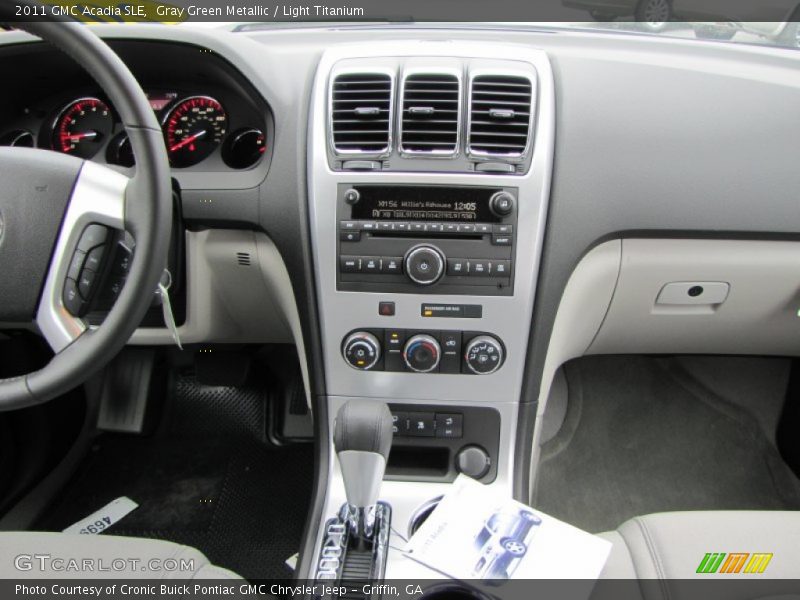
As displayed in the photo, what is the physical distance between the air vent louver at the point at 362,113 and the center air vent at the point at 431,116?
0.04m

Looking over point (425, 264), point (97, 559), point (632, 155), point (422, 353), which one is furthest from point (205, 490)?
point (632, 155)

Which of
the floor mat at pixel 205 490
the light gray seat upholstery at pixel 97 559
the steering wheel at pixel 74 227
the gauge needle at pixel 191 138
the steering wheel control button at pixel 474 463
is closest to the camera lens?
the steering wheel at pixel 74 227

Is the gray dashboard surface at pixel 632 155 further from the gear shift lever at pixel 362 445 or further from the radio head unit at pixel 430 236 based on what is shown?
the gear shift lever at pixel 362 445

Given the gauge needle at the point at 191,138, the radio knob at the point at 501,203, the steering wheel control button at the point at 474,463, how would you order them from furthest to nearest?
the gauge needle at the point at 191,138
the steering wheel control button at the point at 474,463
the radio knob at the point at 501,203

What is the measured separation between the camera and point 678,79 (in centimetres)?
129

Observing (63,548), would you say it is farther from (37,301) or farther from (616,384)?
(616,384)

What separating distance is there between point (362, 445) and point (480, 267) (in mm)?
420

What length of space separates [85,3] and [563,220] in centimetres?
109

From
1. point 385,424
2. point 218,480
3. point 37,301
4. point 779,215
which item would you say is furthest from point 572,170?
point 218,480

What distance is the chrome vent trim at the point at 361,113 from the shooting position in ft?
4.01

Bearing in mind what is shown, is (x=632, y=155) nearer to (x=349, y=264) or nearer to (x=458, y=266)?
(x=458, y=266)

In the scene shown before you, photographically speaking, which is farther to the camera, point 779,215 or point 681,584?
point 779,215

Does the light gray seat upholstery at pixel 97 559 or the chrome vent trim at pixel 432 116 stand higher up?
the chrome vent trim at pixel 432 116

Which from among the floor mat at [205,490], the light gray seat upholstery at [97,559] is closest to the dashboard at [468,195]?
the light gray seat upholstery at [97,559]
